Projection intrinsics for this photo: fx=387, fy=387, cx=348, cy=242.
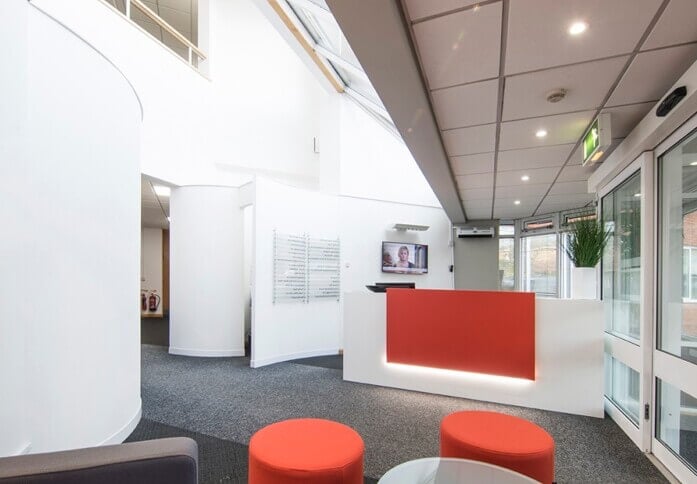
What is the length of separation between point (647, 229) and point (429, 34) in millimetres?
2575

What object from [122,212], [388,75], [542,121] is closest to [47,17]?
[122,212]

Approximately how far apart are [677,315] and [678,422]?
0.80 m

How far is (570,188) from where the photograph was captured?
6113mm

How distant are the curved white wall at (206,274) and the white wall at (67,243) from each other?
307 cm

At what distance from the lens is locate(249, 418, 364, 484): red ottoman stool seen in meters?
1.84

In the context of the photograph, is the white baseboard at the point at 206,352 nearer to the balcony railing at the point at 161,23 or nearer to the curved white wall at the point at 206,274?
the curved white wall at the point at 206,274

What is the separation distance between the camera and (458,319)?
15.5ft

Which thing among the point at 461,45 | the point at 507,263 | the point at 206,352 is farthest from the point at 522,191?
the point at 206,352

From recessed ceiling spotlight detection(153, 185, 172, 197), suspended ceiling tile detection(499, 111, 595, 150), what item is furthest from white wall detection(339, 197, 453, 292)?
suspended ceiling tile detection(499, 111, 595, 150)

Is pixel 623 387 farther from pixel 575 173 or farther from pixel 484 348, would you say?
pixel 575 173

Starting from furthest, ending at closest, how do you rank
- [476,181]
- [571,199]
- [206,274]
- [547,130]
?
[571,199], [206,274], [476,181], [547,130]

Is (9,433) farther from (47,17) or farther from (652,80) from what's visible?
(652,80)

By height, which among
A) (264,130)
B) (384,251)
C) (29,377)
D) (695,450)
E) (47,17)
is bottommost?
(695,450)

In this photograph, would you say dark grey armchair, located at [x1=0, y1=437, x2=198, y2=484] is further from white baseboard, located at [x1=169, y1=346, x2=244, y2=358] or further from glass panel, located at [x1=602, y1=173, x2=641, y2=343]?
white baseboard, located at [x1=169, y1=346, x2=244, y2=358]
